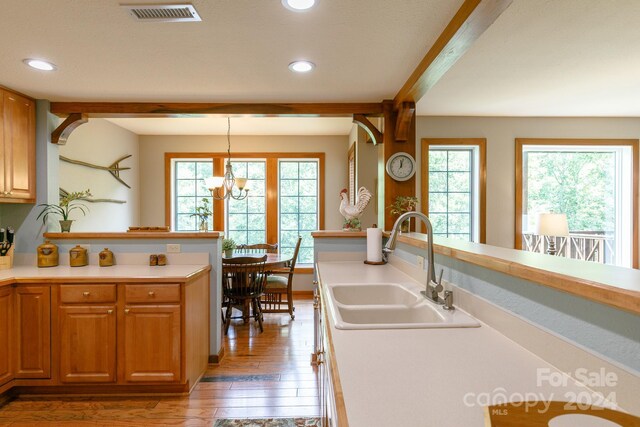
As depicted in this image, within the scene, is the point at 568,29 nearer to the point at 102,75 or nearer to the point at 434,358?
the point at 434,358

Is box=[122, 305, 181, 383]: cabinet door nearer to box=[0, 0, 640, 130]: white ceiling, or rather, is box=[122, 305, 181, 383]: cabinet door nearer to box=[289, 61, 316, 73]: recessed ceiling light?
box=[0, 0, 640, 130]: white ceiling

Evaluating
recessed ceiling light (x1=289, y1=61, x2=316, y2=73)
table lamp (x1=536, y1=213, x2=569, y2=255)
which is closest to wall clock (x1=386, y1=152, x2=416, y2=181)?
recessed ceiling light (x1=289, y1=61, x2=316, y2=73)

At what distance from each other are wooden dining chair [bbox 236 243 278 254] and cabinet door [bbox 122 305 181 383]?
2535 mm

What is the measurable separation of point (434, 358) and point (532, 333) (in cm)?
30

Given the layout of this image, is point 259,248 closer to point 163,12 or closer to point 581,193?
point 163,12

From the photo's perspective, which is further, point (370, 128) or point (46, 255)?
point (370, 128)

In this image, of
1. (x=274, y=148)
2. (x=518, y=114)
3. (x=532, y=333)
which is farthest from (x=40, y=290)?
(x=518, y=114)

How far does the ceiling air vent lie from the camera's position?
175 cm

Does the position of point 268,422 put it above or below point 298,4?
below

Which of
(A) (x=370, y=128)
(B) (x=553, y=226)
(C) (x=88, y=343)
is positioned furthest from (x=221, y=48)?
(B) (x=553, y=226)

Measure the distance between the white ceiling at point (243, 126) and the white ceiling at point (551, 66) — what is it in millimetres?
1355

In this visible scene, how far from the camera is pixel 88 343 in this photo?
8.31 feet

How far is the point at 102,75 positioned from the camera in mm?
2625

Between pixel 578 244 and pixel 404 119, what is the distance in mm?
3098
